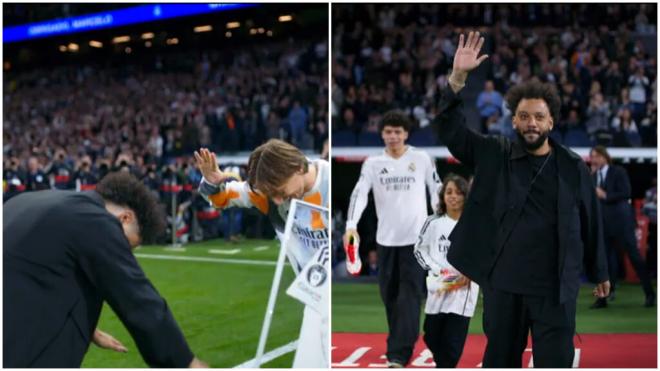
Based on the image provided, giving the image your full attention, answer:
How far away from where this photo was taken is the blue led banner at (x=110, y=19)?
328 inches

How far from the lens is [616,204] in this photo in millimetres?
5777

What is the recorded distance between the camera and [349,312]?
5332 mm

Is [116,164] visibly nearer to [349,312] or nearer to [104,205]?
[349,312]

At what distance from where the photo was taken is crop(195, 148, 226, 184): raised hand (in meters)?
3.20

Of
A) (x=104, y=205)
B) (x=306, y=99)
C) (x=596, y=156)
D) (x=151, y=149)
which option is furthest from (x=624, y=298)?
(x=151, y=149)

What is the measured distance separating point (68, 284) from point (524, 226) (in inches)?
57.1

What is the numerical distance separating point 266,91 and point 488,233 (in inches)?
297

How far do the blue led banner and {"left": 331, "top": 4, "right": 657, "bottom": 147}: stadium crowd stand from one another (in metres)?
1.71

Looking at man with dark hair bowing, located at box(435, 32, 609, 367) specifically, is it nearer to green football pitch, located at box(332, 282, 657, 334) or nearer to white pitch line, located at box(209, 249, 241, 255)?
green football pitch, located at box(332, 282, 657, 334)

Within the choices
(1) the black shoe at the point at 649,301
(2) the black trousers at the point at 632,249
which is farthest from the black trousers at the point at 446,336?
(1) the black shoe at the point at 649,301

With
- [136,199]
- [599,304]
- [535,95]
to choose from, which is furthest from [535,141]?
[599,304]

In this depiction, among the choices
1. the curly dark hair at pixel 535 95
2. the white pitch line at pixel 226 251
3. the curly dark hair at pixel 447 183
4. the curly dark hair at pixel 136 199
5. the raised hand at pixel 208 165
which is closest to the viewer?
the curly dark hair at pixel 136 199

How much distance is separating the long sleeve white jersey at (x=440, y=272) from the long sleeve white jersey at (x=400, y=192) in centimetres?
34

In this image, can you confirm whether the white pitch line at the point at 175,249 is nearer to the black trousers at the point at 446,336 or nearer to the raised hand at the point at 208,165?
the black trousers at the point at 446,336
